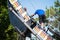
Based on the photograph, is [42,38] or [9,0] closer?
[42,38]

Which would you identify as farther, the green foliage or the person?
the green foliage

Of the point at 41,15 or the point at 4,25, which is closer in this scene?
the point at 41,15

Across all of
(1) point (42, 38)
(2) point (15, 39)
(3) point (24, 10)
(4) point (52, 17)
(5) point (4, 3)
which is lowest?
(4) point (52, 17)

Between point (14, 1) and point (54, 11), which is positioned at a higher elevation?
point (14, 1)

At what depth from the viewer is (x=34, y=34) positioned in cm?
983

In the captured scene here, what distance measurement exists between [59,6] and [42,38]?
3970 centimetres

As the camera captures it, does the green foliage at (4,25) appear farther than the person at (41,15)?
Yes

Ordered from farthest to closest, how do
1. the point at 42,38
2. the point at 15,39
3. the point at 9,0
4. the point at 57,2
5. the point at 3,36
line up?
the point at 57,2 < the point at 15,39 < the point at 3,36 < the point at 9,0 < the point at 42,38

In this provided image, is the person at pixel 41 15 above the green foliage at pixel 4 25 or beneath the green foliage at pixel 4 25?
above

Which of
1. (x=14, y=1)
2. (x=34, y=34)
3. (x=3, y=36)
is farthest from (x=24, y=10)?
(x=3, y=36)

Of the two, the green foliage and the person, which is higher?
the person

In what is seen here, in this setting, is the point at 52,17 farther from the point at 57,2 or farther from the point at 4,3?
the point at 4,3

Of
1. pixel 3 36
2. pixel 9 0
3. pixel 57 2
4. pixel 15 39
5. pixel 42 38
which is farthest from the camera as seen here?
pixel 57 2

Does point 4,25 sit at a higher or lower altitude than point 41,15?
lower
